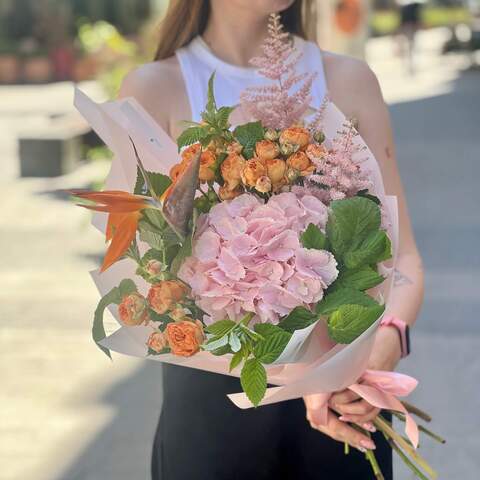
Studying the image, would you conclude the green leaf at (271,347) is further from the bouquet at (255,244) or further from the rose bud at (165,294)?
the rose bud at (165,294)

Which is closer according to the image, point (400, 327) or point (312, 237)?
point (312, 237)

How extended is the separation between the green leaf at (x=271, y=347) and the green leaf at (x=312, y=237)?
0.14m

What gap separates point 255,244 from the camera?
1587 mm

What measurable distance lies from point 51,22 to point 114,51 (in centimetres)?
1510

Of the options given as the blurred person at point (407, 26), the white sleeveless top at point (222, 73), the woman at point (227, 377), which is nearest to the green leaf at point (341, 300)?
the woman at point (227, 377)

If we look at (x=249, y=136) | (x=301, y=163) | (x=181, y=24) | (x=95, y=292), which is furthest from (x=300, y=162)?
(x=95, y=292)

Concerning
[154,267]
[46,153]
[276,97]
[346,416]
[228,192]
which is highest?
[276,97]

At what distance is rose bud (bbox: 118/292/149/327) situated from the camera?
5.47 feet

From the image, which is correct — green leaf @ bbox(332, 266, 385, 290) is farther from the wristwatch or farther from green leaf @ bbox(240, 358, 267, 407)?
the wristwatch

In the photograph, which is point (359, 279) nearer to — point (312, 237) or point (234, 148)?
point (312, 237)

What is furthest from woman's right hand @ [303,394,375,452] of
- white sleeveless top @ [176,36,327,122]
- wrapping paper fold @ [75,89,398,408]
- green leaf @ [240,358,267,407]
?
white sleeveless top @ [176,36,327,122]

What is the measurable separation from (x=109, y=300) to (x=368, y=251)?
0.43m

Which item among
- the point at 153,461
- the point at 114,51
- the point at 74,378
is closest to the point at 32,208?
the point at 114,51

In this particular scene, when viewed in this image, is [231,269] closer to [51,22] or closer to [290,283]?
[290,283]
